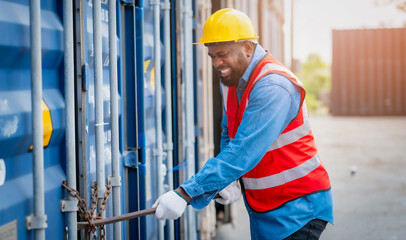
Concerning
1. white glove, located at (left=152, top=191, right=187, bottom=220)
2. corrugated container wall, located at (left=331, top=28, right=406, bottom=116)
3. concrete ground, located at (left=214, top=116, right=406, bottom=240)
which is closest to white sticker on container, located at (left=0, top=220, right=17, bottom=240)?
white glove, located at (left=152, top=191, right=187, bottom=220)

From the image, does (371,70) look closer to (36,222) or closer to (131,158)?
(131,158)

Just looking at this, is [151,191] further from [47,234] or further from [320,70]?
[320,70]

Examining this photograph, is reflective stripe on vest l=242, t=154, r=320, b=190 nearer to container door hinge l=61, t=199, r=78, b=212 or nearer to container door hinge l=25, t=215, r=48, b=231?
container door hinge l=61, t=199, r=78, b=212

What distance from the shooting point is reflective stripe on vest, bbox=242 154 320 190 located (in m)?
2.63

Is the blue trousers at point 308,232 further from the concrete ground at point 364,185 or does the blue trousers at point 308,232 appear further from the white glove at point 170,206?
the concrete ground at point 364,185

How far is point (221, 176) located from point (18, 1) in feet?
3.66

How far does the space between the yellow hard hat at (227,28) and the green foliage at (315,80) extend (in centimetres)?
2793

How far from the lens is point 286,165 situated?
8.61 feet

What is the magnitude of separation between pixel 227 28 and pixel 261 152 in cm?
68

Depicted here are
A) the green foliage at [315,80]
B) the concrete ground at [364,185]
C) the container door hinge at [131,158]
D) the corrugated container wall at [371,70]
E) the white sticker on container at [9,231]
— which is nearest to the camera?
the white sticker on container at [9,231]

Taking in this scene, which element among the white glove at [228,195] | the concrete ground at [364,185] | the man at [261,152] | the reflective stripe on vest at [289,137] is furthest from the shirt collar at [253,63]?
the concrete ground at [364,185]

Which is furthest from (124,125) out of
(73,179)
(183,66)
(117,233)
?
(183,66)

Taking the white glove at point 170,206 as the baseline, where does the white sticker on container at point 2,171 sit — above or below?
above

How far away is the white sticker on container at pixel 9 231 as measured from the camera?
2.03 meters
